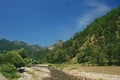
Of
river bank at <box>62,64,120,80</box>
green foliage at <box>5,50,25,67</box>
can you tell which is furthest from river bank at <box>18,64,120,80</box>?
green foliage at <box>5,50,25,67</box>

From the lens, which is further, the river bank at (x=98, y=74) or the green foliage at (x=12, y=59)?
the green foliage at (x=12, y=59)

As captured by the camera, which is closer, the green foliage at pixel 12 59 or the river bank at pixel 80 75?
the river bank at pixel 80 75

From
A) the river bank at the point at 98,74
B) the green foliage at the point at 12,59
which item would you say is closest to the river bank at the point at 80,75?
the river bank at the point at 98,74

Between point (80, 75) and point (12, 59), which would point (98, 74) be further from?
point (12, 59)

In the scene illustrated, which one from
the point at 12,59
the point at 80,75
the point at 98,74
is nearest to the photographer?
the point at 98,74

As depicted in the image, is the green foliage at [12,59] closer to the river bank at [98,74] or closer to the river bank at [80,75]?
the river bank at [80,75]

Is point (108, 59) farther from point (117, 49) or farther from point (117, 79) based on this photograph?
point (117, 79)

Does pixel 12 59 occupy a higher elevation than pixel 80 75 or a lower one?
higher

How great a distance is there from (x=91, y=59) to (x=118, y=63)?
115 feet

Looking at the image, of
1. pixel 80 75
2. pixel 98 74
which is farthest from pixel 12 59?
pixel 98 74

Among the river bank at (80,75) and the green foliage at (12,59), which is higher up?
the green foliage at (12,59)

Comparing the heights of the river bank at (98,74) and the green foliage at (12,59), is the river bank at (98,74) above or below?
below

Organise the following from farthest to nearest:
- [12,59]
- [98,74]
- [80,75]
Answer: [80,75], [12,59], [98,74]

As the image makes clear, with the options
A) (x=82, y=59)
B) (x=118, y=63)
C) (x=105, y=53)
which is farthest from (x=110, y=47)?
(x=82, y=59)
